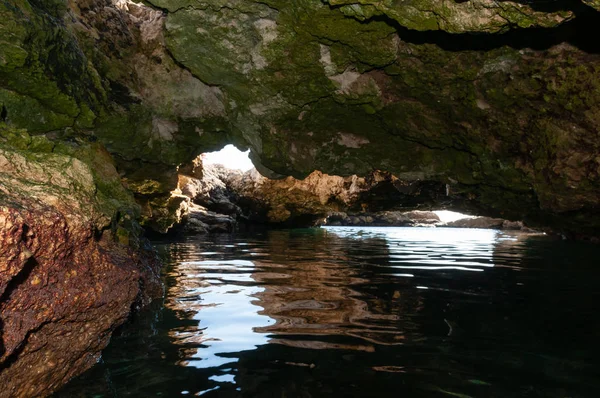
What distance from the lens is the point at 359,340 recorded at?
139 inches

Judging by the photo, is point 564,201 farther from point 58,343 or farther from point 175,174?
point 175,174

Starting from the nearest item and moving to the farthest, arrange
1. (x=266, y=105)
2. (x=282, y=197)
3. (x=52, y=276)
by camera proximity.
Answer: (x=52, y=276)
(x=266, y=105)
(x=282, y=197)

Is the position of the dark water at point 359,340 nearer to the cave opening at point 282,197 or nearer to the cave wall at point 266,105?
the cave wall at point 266,105

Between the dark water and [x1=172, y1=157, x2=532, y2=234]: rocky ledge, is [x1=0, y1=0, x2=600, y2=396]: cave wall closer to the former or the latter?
the dark water

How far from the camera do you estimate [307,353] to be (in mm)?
3215

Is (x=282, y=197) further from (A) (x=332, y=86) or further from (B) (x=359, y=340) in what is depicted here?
(B) (x=359, y=340)

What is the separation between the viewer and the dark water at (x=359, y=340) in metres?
2.66

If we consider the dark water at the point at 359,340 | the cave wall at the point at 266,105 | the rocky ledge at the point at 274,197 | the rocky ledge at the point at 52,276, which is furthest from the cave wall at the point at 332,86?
the rocky ledge at the point at 274,197

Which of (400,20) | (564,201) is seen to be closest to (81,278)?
(400,20)

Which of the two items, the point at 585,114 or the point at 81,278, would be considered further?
the point at 585,114

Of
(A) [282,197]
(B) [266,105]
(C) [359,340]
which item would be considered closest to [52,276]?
(C) [359,340]

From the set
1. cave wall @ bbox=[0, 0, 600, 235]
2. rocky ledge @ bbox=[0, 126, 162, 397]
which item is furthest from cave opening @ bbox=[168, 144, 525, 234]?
Result: rocky ledge @ bbox=[0, 126, 162, 397]

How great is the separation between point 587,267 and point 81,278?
940cm

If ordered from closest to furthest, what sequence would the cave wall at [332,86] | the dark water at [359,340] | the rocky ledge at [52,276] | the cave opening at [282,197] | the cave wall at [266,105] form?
the rocky ledge at [52,276] → the dark water at [359,340] → the cave wall at [266,105] → the cave wall at [332,86] → the cave opening at [282,197]
